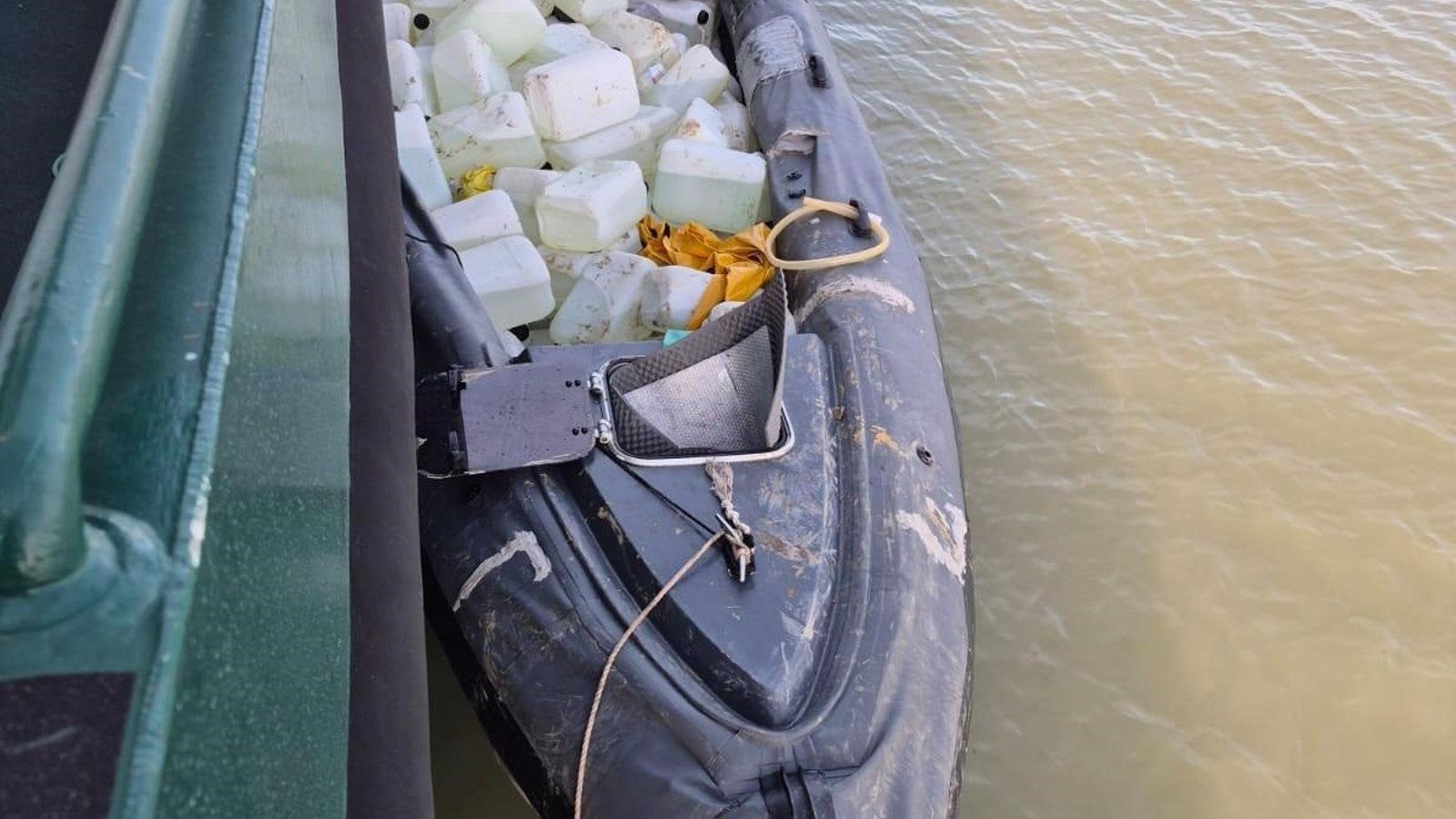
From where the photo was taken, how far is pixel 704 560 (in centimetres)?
211

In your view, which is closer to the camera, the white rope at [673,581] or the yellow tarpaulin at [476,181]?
the white rope at [673,581]

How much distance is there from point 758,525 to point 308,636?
125cm

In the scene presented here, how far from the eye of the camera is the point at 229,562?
85 cm

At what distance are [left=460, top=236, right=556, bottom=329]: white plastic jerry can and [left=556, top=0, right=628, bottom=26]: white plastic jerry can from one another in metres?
1.40

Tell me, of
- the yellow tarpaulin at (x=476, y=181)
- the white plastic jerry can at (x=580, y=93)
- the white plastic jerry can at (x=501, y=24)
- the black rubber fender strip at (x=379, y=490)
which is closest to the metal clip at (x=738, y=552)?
the black rubber fender strip at (x=379, y=490)

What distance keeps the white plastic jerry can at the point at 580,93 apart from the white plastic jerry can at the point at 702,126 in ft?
0.75

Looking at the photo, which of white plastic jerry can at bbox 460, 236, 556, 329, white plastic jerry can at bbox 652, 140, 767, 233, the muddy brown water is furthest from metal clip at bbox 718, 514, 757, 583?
white plastic jerry can at bbox 652, 140, 767, 233

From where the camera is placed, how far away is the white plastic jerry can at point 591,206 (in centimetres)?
335

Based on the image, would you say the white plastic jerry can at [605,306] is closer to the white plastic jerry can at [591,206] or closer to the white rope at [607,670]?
the white plastic jerry can at [591,206]

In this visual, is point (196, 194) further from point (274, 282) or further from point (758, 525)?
point (758, 525)

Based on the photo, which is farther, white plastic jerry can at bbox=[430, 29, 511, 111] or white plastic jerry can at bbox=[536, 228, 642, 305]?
white plastic jerry can at bbox=[430, 29, 511, 111]

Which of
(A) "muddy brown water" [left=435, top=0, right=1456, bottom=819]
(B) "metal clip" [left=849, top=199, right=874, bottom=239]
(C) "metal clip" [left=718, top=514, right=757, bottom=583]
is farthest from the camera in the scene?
(B) "metal clip" [left=849, top=199, right=874, bottom=239]

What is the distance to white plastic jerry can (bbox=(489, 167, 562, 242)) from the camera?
349cm

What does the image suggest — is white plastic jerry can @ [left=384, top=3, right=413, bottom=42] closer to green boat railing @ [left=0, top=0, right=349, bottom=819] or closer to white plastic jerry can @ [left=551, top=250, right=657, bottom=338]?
white plastic jerry can @ [left=551, top=250, right=657, bottom=338]
